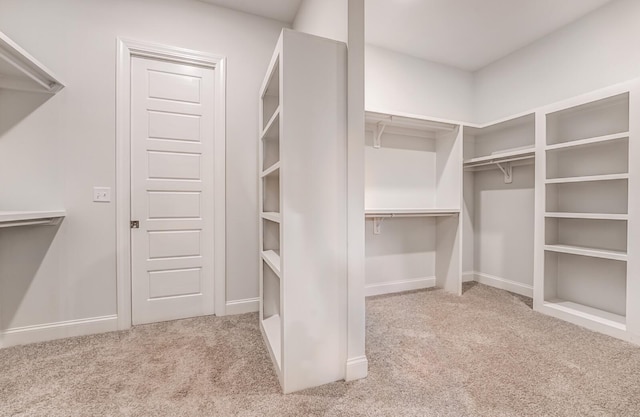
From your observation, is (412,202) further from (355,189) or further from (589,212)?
(355,189)

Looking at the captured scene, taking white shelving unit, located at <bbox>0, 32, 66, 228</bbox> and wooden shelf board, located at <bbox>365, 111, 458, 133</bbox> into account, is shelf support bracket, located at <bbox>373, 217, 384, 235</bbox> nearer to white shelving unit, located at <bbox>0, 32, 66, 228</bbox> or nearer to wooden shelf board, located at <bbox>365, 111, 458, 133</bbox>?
wooden shelf board, located at <bbox>365, 111, 458, 133</bbox>

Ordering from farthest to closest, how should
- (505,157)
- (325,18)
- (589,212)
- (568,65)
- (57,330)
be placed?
(505,157) → (568,65) → (589,212) → (57,330) → (325,18)

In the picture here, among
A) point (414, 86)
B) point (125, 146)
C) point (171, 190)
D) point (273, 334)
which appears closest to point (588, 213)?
point (414, 86)

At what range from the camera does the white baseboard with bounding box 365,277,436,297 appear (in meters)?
2.95

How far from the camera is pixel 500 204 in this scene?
3.15 m

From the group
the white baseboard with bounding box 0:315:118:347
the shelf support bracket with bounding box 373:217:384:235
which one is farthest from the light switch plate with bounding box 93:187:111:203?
the shelf support bracket with bounding box 373:217:384:235

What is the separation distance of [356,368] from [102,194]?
222cm

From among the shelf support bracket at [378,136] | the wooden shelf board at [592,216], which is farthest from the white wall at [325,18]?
the wooden shelf board at [592,216]

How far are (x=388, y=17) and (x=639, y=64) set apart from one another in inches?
79.7

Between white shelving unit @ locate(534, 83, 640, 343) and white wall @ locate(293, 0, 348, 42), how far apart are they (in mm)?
2085

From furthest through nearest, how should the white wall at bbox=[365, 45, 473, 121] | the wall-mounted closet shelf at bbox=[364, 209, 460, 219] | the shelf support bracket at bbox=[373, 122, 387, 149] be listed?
the white wall at bbox=[365, 45, 473, 121]
the shelf support bracket at bbox=[373, 122, 387, 149]
the wall-mounted closet shelf at bbox=[364, 209, 460, 219]

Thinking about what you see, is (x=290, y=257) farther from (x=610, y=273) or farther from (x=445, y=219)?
(x=610, y=273)

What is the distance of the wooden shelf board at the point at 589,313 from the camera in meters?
2.04

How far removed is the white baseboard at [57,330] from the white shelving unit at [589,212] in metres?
3.71
